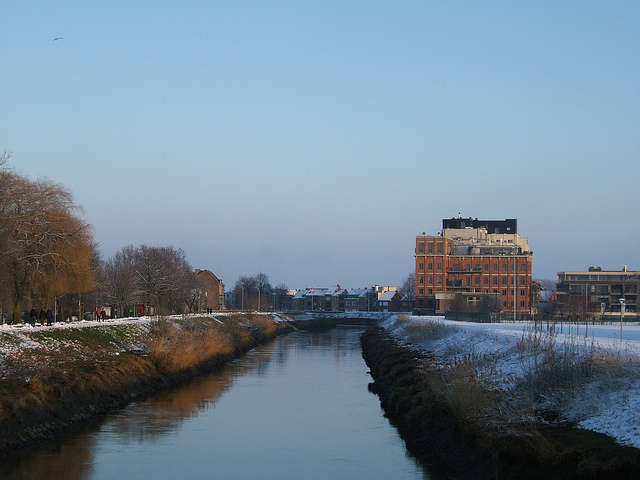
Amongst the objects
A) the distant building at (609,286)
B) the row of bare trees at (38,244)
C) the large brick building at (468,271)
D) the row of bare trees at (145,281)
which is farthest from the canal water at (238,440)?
the distant building at (609,286)

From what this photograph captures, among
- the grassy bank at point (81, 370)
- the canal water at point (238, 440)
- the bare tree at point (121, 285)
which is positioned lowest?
the canal water at point (238, 440)

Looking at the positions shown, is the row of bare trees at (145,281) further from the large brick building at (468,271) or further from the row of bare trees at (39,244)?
the large brick building at (468,271)

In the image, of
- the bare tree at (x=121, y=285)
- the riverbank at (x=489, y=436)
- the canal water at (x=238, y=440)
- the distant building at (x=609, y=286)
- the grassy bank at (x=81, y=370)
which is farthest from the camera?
the distant building at (x=609, y=286)

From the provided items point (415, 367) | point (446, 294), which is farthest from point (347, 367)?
point (446, 294)

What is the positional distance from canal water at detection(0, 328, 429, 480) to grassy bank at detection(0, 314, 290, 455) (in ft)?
2.92

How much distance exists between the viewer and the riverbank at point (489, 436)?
14.6 meters

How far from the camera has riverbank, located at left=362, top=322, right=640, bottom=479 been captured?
1461 centimetres

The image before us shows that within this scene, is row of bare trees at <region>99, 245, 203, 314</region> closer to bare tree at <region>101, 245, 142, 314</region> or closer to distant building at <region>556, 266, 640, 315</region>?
bare tree at <region>101, 245, 142, 314</region>

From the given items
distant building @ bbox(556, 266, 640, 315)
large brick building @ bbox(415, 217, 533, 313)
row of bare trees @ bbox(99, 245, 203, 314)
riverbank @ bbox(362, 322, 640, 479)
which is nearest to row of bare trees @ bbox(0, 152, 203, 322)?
row of bare trees @ bbox(99, 245, 203, 314)

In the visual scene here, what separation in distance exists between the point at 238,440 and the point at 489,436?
448 inches

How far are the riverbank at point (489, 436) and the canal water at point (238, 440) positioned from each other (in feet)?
3.10

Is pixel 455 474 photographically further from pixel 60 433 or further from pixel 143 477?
pixel 60 433

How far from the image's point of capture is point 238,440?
26156mm

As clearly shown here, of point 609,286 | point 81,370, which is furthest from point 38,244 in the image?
point 609,286
